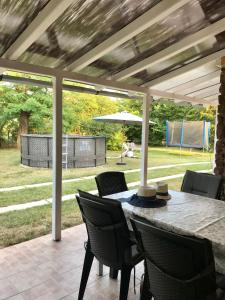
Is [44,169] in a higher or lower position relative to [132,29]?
lower

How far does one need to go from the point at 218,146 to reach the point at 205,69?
1315mm

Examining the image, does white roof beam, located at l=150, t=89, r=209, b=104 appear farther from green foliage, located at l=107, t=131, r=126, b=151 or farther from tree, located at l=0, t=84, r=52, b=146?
tree, located at l=0, t=84, r=52, b=146

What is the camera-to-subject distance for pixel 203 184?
3.00 m

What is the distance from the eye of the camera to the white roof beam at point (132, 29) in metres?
2.34

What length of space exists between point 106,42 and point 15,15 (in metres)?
0.97

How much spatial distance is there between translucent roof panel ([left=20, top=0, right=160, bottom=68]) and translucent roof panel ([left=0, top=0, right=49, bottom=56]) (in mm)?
250

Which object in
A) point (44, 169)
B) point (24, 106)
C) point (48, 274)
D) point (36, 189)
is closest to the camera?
point (48, 274)

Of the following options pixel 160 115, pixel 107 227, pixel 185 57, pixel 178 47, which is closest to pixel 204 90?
pixel 185 57

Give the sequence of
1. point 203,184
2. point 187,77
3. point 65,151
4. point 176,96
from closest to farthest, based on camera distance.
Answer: point 203,184
point 187,77
point 176,96
point 65,151

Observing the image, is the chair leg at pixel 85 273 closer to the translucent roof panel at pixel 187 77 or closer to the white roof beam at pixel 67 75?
the white roof beam at pixel 67 75

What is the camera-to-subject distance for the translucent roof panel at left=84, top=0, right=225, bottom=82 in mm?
2643

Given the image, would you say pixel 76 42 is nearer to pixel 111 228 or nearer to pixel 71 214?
pixel 111 228

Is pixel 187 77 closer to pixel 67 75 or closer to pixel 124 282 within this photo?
pixel 67 75

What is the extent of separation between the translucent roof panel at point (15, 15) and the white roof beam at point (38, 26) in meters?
0.04
